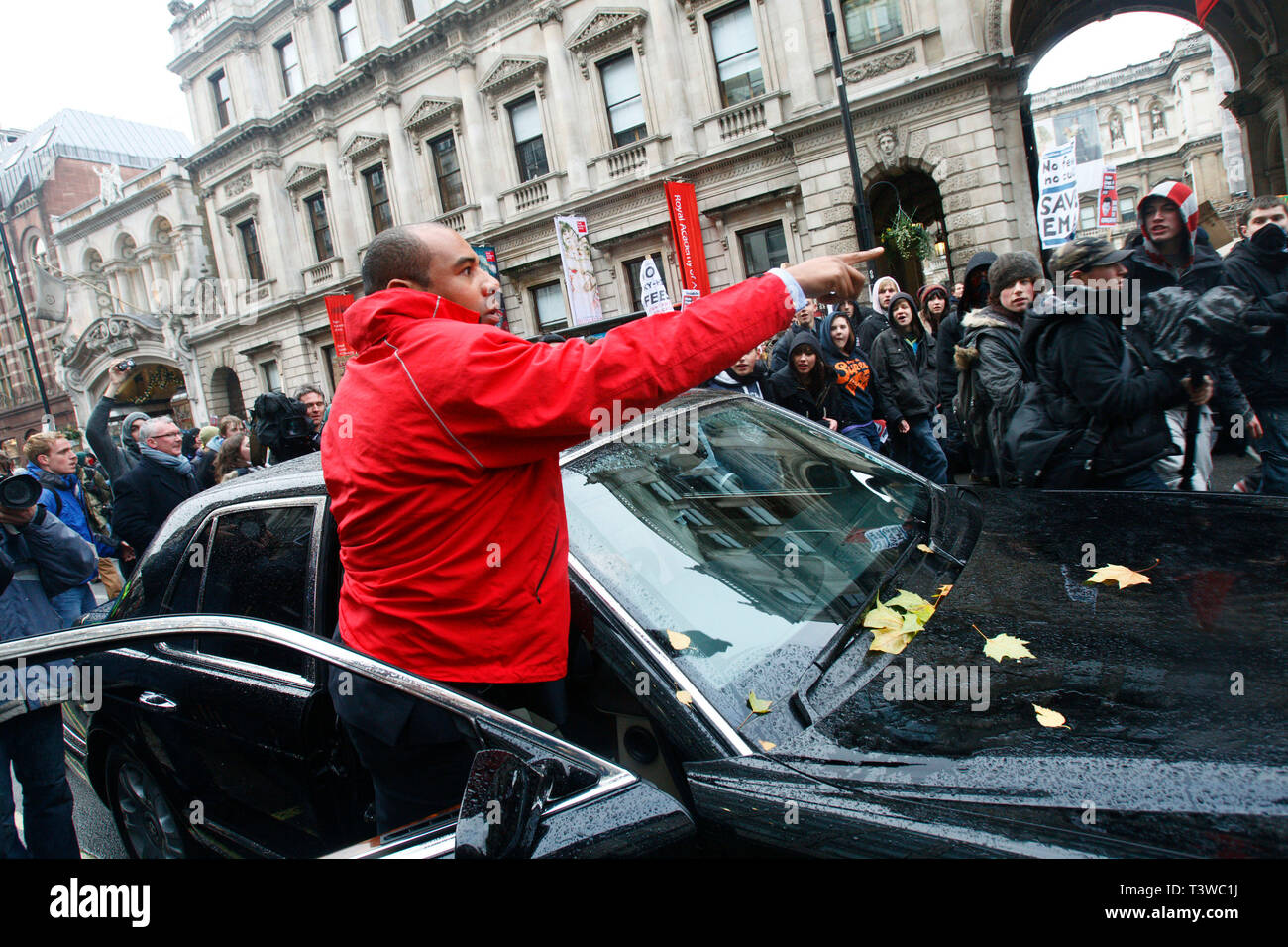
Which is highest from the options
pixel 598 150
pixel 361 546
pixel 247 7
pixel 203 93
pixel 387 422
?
pixel 247 7

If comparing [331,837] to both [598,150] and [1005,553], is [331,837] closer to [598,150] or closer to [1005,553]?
[1005,553]

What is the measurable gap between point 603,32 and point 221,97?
1564 cm

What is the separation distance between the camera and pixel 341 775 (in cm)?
193

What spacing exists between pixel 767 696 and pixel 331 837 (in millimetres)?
1129

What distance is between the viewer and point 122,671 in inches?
90.7

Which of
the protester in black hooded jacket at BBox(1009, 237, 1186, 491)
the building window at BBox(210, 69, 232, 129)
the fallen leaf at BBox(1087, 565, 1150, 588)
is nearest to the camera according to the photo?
the fallen leaf at BBox(1087, 565, 1150, 588)

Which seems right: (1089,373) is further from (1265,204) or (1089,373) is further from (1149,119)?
(1149,119)

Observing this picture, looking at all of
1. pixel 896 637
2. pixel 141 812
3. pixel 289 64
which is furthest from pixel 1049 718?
pixel 289 64

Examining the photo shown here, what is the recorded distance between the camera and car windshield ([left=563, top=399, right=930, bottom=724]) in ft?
5.95

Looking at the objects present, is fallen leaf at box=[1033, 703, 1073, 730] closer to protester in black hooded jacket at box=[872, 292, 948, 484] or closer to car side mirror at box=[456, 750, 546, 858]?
car side mirror at box=[456, 750, 546, 858]

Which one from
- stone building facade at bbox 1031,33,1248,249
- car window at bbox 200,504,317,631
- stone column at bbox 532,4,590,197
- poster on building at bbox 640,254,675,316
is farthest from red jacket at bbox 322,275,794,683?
stone building facade at bbox 1031,33,1248,249

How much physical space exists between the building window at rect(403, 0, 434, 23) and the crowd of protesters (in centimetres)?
1893

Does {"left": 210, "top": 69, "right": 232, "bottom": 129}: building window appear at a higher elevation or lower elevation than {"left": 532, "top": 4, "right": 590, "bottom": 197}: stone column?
higher
